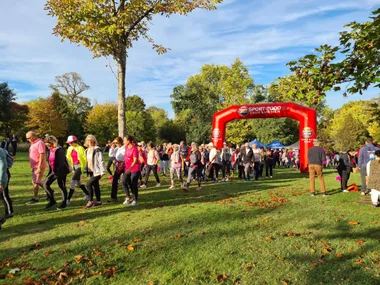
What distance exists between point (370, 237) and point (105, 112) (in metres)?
63.1

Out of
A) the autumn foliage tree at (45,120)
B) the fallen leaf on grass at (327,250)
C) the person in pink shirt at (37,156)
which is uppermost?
the autumn foliage tree at (45,120)

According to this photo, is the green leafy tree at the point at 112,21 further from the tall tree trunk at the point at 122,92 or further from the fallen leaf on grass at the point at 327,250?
the fallen leaf on grass at the point at 327,250

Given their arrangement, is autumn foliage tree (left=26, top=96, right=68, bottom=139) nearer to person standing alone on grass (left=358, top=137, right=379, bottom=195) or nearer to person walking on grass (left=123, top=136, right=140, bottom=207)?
person walking on grass (left=123, top=136, right=140, bottom=207)

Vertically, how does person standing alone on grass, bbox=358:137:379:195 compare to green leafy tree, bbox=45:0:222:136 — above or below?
below

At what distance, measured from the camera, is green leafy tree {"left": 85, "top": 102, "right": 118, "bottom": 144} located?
62.9 m

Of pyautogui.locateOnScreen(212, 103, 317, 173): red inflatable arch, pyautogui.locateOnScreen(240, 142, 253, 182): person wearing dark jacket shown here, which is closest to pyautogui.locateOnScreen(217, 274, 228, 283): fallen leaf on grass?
pyautogui.locateOnScreen(240, 142, 253, 182): person wearing dark jacket

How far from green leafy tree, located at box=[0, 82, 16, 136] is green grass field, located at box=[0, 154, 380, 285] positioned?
135 ft

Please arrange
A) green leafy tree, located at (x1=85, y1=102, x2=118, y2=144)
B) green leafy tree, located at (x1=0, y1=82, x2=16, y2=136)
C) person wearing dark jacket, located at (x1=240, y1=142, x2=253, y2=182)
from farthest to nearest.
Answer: green leafy tree, located at (x1=85, y1=102, x2=118, y2=144)
green leafy tree, located at (x1=0, y1=82, x2=16, y2=136)
person wearing dark jacket, located at (x1=240, y1=142, x2=253, y2=182)

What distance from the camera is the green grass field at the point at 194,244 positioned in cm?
427

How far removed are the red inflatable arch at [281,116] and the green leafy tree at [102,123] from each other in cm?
4464

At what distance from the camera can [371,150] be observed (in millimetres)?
10852

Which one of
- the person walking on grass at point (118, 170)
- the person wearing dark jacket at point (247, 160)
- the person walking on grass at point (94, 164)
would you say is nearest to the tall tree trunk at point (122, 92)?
the person walking on grass at point (118, 170)

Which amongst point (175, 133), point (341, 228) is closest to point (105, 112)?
point (175, 133)

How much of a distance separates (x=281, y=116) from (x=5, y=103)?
3822 cm
